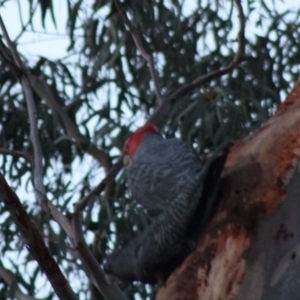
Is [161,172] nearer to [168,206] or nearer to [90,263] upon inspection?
[168,206]

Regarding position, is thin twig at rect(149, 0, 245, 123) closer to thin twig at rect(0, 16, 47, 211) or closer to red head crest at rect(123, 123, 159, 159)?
red head crest at rect(123, 123, 159, 159)

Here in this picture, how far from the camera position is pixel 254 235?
1.59 metres

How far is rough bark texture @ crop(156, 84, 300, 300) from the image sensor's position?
155 centimetres

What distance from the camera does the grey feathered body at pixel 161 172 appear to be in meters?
1.74

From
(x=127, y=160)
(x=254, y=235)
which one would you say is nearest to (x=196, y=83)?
(x=127, y=160)

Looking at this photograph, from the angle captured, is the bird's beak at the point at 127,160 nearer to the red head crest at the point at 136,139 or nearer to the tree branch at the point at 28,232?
the red head crest at the point at 136,139

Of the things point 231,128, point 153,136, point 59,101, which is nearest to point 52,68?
point 59,101

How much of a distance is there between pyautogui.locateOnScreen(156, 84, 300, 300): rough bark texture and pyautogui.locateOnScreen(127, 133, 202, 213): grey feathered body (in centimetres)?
10

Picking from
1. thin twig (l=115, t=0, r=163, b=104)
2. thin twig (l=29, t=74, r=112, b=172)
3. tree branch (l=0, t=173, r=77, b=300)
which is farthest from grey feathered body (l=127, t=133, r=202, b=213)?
thin twig (l=29, t=74, r=112, b=172)

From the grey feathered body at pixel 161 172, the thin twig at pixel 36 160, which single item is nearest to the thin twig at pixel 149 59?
the grey feathered body at pixel 161 172

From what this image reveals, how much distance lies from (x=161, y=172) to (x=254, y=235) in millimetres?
312

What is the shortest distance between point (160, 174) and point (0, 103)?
5.37 feet

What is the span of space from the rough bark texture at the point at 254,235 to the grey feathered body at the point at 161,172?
0.10 m

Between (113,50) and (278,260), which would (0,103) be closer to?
(113,50)
